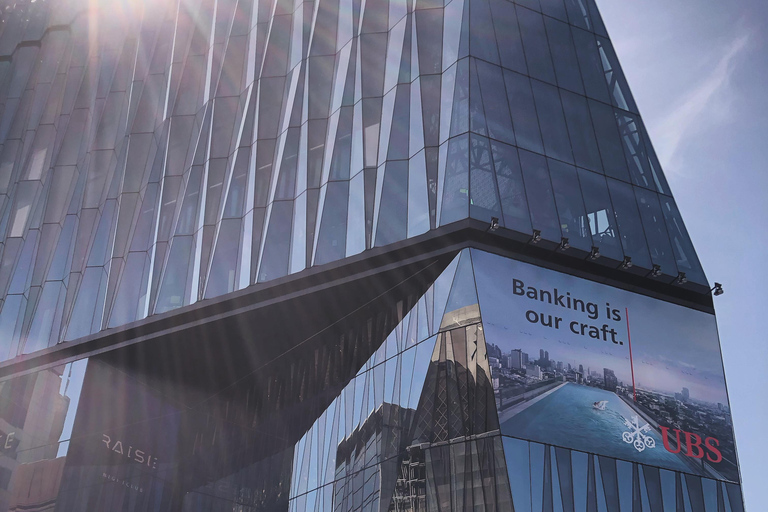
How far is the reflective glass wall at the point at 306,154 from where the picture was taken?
95.8ft

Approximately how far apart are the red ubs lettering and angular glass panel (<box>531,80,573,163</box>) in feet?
31.7

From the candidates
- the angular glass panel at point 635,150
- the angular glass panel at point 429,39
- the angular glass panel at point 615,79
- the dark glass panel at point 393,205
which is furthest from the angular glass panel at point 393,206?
the angular glass panel at point 615,79

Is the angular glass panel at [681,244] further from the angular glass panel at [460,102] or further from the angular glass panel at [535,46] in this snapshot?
the angular glass panel at [460,102]

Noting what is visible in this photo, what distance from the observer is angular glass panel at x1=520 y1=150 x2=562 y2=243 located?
28.4 m

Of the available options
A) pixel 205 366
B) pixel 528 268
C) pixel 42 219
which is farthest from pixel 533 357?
pixel 42 219

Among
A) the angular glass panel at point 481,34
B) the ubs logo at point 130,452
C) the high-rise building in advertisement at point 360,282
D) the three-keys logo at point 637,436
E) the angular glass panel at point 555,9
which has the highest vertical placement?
the angular glass panel at point 555,9

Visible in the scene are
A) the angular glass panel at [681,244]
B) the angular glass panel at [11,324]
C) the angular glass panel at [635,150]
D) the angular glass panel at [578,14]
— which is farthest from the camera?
the angular glass panel at [11,324]

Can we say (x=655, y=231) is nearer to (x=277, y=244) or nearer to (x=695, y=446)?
(x=695, y=446)

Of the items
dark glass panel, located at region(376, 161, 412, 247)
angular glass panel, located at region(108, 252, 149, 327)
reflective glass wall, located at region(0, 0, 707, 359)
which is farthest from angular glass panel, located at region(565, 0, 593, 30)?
angular glass panel, located at region(108, 252, 149, 327)

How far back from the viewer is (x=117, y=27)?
4419cm

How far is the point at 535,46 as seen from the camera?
1275 inches

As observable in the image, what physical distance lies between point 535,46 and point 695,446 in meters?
15.0

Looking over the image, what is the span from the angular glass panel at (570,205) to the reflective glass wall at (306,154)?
0.20 ft

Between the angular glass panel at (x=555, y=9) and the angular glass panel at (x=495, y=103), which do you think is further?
the angular glass panel at (x=555, y=9)
